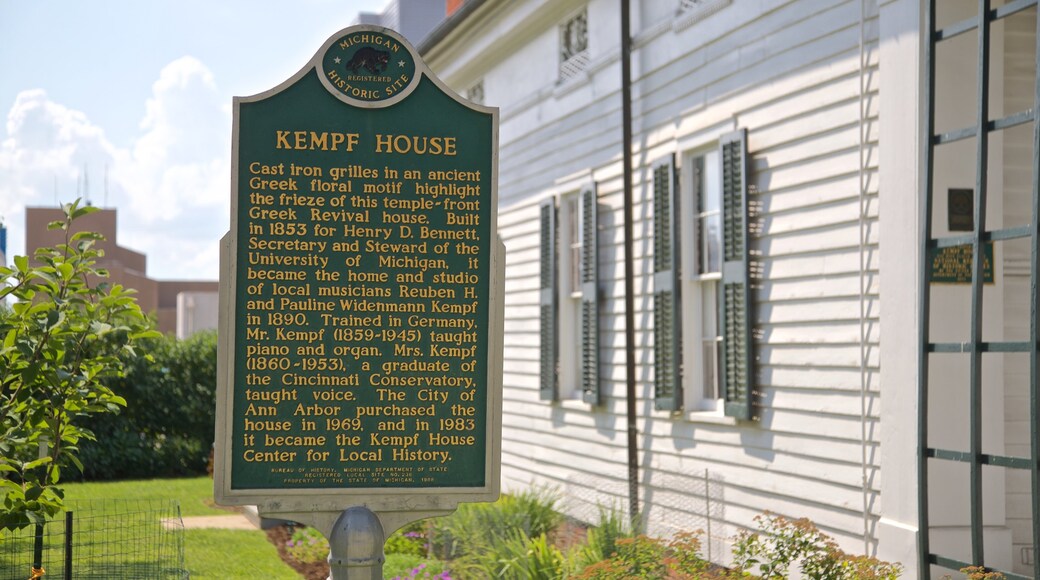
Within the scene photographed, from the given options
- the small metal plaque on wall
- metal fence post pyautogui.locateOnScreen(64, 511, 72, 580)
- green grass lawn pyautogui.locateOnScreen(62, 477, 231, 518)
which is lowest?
green grass lawn pyautogui.locateOnScreen(62, 477, 231, 518)

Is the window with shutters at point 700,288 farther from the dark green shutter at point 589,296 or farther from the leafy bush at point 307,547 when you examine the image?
the leafy bush at point 307,547

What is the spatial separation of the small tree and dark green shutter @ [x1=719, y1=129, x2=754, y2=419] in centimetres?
476

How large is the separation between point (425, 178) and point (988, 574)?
3.53m

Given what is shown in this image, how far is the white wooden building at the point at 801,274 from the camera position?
24.5 ft

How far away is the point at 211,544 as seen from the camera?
1164 centimetres

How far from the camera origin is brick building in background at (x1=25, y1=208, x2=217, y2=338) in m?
54.0

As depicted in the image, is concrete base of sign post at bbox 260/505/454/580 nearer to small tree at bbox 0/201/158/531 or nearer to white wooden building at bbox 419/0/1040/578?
small tree at bbox 0/201/158/531

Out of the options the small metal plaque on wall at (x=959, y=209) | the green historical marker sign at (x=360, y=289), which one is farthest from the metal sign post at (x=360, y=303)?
the small metal plaque on wall at (x=959, y=209)

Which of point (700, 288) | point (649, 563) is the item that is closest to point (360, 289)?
point (649, 563)

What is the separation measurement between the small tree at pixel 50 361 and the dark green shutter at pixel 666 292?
17.6 ft

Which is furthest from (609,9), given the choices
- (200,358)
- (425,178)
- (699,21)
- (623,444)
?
(200,358)

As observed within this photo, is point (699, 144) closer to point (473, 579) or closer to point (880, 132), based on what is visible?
point (880, 132)

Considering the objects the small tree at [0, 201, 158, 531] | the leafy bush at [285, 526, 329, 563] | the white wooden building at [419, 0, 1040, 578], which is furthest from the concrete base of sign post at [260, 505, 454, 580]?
the leafy bush at [285, 526, 329, 563]

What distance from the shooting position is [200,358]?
67.1 feet
